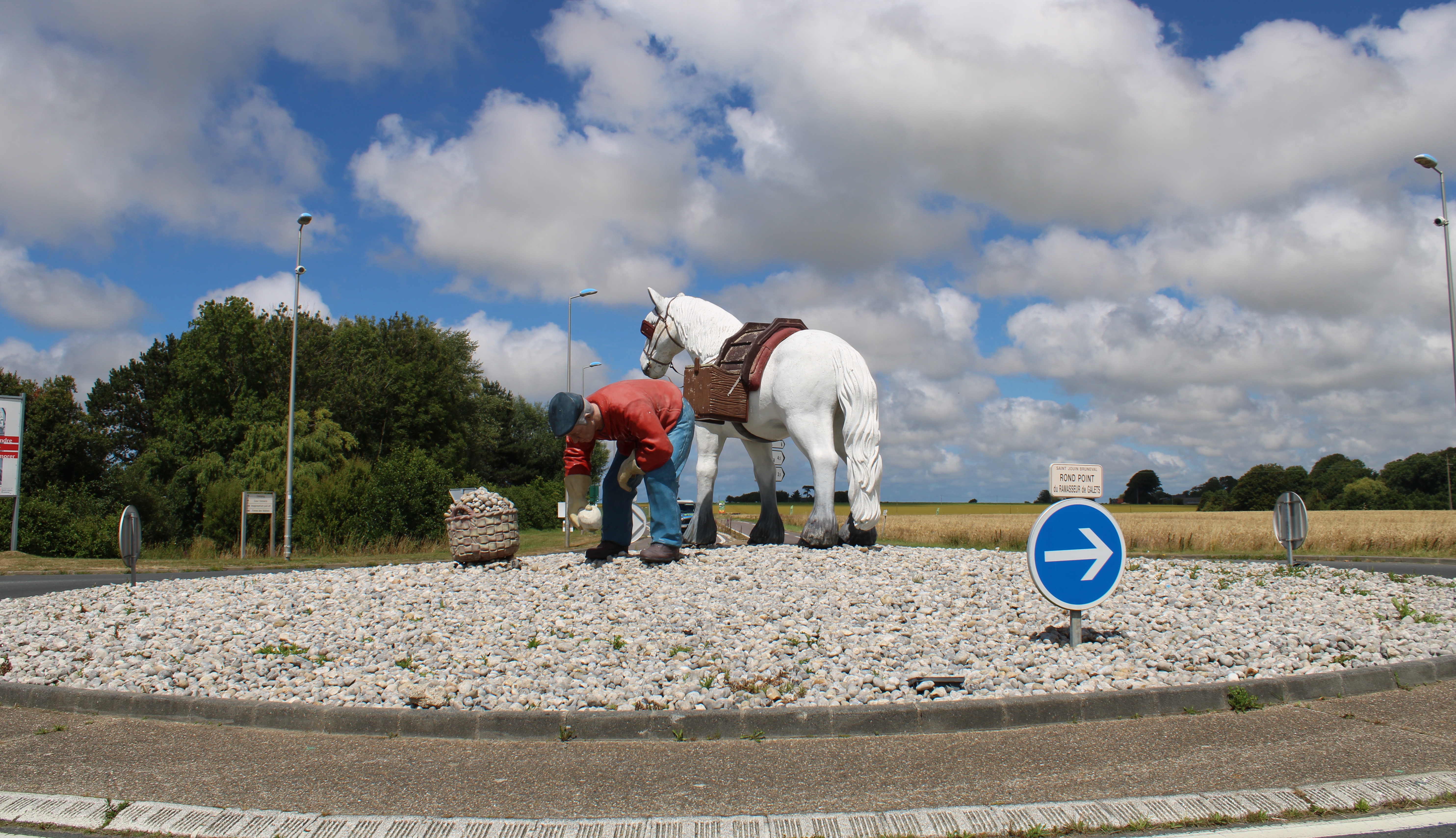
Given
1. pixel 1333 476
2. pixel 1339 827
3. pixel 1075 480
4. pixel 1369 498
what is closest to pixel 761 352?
pixel 1075 480

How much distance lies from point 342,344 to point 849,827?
1958 inches

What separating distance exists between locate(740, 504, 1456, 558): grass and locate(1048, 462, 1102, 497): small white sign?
32.0ft

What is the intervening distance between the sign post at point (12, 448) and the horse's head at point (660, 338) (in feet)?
66.6

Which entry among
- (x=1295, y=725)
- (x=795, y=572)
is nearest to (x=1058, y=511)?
(x=1295, y=725)

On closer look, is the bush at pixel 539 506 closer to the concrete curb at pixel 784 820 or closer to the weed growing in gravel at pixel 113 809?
the weed growing in gravel at pixel 113 809

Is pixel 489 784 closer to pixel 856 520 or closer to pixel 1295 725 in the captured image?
pixel 1295 725

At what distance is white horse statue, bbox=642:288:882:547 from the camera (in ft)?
29.9

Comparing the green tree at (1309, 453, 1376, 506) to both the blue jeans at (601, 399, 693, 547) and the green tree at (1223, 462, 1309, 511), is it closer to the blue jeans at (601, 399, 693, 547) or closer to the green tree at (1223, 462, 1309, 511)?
the green tree at (1223, 462, 1309, 511)

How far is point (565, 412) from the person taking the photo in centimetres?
802

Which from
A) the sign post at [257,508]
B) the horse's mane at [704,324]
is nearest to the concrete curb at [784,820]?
the horse's mane at [704,324]

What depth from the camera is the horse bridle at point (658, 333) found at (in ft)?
34.9

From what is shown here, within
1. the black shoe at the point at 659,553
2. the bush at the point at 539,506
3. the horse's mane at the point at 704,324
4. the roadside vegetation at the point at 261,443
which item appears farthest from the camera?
the bush at the point at 539,506

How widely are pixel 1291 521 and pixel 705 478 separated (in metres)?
6.69

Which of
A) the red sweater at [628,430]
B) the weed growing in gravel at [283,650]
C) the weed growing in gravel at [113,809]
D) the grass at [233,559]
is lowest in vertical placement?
the grass at [233,559]
